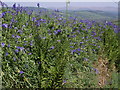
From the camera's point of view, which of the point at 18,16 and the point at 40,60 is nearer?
the point at 40,60

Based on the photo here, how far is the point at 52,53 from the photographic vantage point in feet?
13.1

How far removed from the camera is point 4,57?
3.53m

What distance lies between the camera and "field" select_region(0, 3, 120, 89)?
11.9 feet

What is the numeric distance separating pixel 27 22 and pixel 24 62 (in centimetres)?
124

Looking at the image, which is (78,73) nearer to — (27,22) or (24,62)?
(24,62)

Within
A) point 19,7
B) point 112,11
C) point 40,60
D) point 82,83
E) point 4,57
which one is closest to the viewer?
point 4,57

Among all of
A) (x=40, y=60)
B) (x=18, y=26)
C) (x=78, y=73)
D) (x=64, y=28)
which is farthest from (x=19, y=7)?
(x=78, y=73)

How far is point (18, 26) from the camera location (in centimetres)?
427

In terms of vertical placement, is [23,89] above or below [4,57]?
below

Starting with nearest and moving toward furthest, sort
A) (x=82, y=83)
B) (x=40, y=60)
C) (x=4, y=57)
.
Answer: (x=4, y=57) < (x=40, y=60) < (x=82, y=83)

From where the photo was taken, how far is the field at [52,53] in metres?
3.63

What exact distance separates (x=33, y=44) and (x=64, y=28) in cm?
127

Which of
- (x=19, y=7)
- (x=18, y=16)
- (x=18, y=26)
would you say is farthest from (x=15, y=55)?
(x=19, y=7)

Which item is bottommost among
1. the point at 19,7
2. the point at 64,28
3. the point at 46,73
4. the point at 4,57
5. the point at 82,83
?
the point at 82,83
